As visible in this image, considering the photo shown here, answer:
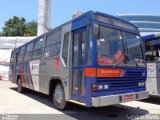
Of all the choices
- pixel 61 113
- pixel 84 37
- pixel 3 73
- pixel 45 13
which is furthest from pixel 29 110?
pixel 45 13

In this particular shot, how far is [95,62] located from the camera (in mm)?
7309

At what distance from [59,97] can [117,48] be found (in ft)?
8.97

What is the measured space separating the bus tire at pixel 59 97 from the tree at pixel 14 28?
189 ft

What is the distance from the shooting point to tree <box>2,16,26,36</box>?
65.1 metres

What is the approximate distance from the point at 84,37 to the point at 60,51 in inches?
59.9

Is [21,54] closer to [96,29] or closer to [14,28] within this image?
[96,29]

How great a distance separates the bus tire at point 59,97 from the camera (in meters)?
9.05

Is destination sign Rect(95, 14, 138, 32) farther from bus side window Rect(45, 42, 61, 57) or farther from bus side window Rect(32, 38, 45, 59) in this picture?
bus side window Rect(32, 38, 45, 59)

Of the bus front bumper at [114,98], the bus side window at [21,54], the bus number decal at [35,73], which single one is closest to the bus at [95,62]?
the bus front bumper at [114,98]

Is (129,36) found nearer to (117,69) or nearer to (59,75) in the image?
(117,69)

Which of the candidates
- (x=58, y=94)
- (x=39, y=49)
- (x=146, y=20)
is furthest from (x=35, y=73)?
(x=146, y=20)

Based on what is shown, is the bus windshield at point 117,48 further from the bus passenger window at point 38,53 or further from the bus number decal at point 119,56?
the bus passenger window at point 38,53

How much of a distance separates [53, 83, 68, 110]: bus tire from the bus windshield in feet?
7.18

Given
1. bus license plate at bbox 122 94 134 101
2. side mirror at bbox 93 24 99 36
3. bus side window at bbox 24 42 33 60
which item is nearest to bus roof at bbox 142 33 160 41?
bus license plate at bbox 122 94 134 101
